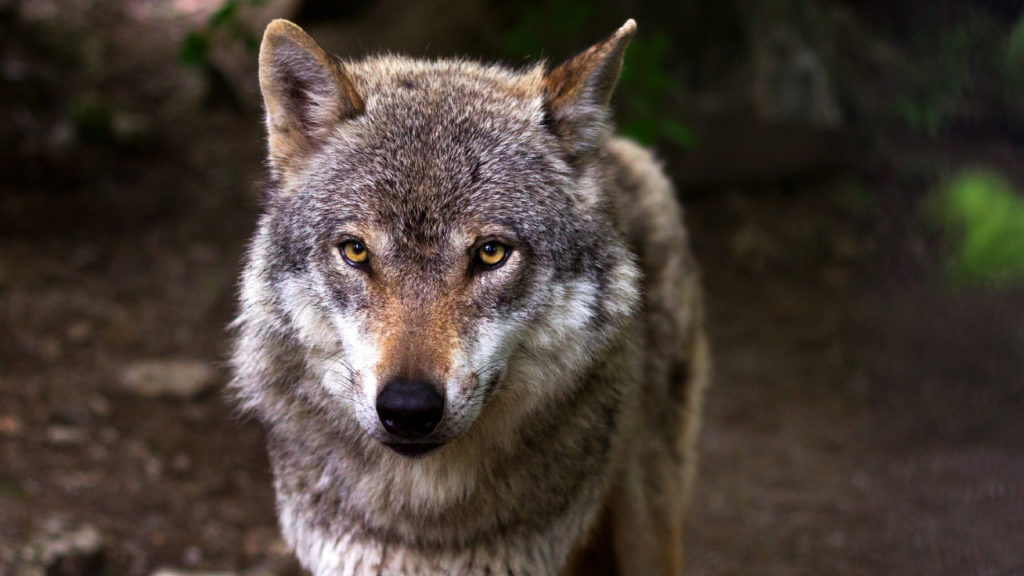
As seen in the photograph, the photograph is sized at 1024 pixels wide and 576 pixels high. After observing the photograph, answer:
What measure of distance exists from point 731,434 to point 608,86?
4576mm

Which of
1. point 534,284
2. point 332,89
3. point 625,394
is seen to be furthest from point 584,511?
point 332,89

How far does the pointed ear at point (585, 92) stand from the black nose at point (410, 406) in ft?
4.03

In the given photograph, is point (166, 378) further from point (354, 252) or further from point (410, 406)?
point (410, 406)

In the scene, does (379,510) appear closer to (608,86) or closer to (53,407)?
(608,86)

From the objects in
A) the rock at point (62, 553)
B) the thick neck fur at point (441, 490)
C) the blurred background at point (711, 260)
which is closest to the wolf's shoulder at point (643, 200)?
the blurred background at point (711, 260)

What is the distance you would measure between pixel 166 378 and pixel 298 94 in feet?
13.3

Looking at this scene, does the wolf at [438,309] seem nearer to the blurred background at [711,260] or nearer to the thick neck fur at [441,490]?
the thick neck fur at [441,490]

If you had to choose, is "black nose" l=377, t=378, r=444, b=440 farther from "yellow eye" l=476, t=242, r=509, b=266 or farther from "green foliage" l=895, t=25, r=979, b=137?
"green foliage" l=895, t=25, r=979, b=137

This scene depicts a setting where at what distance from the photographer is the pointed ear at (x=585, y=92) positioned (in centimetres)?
351

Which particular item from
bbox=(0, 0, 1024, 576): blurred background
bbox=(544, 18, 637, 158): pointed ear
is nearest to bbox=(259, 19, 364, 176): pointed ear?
bbox=(544, 18, 637, 158): pointed ear

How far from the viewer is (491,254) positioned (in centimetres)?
328

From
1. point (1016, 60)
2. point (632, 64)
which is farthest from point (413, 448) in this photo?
point (1016, 60)

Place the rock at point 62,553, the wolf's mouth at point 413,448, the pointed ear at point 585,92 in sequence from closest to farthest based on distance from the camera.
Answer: the wolf's mouth at point 413,448 → the pointed ear at point 585,92 → the rock at point 62,553

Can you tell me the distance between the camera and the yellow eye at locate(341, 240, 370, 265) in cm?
325
